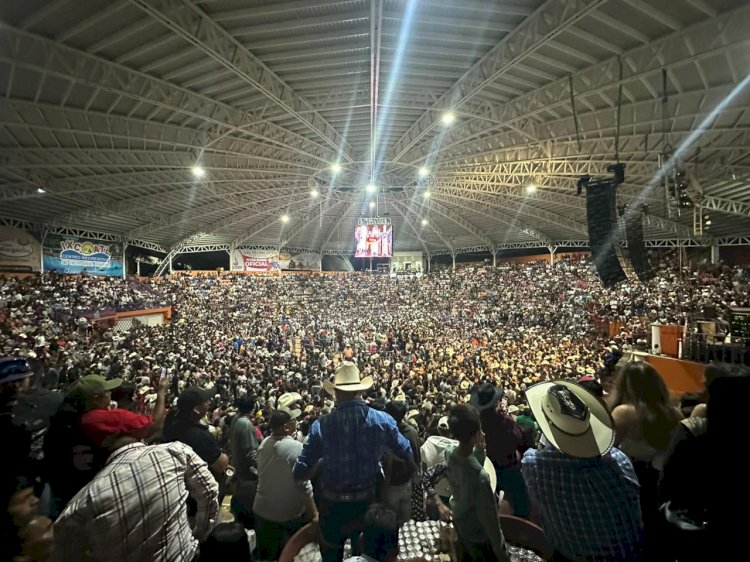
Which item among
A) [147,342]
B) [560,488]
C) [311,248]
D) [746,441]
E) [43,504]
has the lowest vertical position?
[147,342]

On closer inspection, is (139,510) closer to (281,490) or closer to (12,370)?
(281,490)

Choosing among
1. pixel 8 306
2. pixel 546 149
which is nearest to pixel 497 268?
pixel 546 149

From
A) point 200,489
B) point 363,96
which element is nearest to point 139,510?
point 200,489

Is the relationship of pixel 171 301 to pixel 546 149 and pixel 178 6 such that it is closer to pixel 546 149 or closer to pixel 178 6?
pixel 178 6

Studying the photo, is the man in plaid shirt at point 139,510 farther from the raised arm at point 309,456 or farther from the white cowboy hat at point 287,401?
Result: the white cowboy hat at point 287,401

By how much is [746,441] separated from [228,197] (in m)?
20.9

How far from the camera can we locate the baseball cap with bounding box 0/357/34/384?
8.12 feet

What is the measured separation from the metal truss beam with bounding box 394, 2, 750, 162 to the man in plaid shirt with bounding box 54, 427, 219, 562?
8518 millimetres

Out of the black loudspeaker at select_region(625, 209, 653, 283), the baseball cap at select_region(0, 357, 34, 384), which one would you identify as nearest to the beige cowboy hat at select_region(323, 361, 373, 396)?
the baseball cap at select_region(0, 357, 34, 384)

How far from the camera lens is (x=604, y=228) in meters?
7.14

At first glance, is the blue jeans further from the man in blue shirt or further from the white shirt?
the white shirt

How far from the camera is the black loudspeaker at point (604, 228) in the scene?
7094 mm

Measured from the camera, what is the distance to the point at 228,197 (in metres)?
19.5

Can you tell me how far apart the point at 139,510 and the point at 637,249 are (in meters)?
9.19
